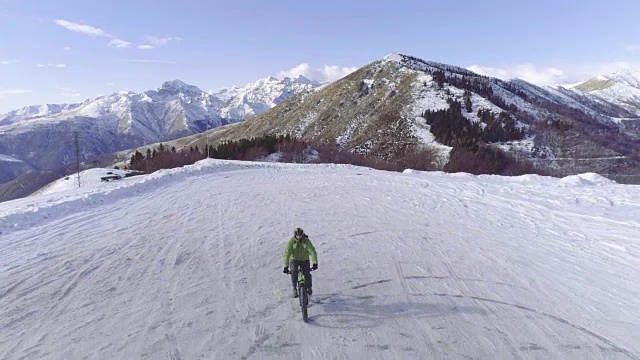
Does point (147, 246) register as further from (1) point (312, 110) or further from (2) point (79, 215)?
(1) point (312, 110)

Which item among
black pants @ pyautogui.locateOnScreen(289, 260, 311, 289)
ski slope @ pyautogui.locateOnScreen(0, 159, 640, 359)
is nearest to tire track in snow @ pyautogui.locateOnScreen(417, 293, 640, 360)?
ski slope @ pyautogui.locateOnScreen(0, 159, 640, 359)

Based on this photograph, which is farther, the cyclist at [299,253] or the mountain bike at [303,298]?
the cyclist at [299,253]

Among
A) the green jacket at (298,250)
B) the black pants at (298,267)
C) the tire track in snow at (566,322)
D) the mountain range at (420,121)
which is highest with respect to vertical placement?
the mountain range at (420,121)

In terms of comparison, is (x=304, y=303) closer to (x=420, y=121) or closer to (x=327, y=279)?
(x=327, y=279)

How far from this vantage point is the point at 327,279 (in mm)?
12117

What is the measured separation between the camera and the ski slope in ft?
28.7

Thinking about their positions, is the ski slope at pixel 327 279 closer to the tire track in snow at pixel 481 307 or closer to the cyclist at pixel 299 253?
the tire track in snow at pixel 481 307

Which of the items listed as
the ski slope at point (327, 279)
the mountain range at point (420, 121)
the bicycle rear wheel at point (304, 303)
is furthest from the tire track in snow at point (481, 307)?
the mountain range at point (420, 121)

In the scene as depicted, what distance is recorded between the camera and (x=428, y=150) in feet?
344

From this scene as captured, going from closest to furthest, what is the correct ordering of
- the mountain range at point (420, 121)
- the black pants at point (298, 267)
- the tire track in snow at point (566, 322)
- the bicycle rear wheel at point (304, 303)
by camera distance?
the tire track in snow at point (566, 322), the bicycle rear wheel at point (304, 303), the black pants at point (298, 267), the mountain range at point (420, 121)

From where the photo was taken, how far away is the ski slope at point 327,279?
28.7 ft

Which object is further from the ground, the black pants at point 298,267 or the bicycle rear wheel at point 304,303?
the black pants at point 298,267

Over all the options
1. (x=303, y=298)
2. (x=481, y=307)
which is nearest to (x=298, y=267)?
(x=303, y=298)

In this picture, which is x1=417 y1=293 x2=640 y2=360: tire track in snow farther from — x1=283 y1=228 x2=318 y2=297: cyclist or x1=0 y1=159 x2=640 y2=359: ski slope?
x1=283 y1=228 x2=318 y2=297: cyclist
